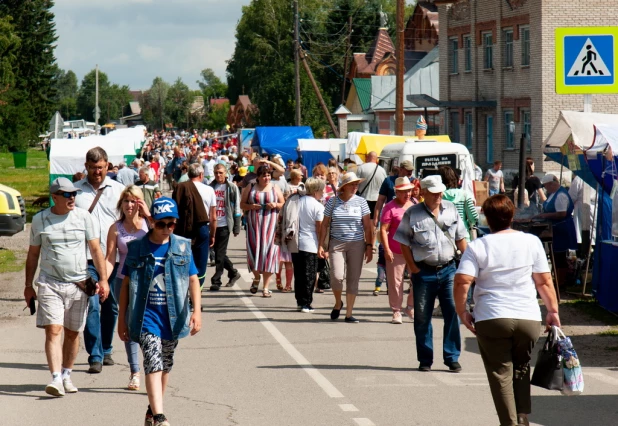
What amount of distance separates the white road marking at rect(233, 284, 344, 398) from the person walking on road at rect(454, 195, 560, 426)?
2.05 m

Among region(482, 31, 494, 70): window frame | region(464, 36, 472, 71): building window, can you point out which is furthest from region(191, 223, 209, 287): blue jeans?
region(464, 36, 472, 71): building window

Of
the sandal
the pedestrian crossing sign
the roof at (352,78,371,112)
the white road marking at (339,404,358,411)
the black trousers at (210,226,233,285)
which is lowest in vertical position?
the sandal

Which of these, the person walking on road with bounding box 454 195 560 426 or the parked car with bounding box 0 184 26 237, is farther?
the parked car with bounding box 0 184 26 237

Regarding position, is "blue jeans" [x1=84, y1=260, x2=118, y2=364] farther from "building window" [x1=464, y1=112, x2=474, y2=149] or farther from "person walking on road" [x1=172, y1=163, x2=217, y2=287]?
"building window" [x1=464, y1=112, x2=474, y2=149]

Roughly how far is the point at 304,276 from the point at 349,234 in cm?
134

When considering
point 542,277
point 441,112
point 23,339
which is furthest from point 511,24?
point 542,277

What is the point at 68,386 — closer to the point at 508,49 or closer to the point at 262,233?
the point at 262,233

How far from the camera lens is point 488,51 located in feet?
147

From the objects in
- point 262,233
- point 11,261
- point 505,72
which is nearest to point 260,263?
point 262,233

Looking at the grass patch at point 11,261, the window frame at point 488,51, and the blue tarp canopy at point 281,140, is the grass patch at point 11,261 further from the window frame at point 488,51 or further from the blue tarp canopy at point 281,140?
the window frame at point 488,51

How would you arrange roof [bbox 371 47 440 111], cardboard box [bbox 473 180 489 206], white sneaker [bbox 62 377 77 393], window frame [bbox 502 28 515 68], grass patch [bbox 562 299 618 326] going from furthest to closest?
roof [bbox 371 47 440 111] → window frame [bbox 502 28 515 68] → cardboard box [bbox 473 180 489 206] → grass patch [bbox 562 299 618 326] → white sneaker [bbox 62 377 77 393]

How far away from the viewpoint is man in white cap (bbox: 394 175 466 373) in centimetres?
969

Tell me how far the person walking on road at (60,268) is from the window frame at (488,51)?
37.3 m

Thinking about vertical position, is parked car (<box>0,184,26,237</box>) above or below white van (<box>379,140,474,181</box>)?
below
